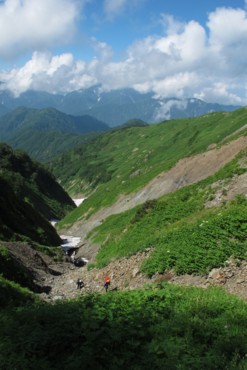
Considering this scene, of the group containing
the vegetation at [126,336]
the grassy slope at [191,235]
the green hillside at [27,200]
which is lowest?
the grassy slope at [191,235]

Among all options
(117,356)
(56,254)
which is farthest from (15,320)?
(56,254)

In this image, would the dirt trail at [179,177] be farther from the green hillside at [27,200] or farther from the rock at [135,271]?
the rock at [135,271]

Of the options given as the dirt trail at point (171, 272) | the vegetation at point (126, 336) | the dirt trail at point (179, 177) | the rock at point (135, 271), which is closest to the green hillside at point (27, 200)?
the dirt trail at point (179, 177)

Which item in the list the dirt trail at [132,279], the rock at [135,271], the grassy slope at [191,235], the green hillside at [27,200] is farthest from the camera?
the green hillside at [27,200]

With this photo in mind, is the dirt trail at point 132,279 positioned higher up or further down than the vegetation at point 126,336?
further down

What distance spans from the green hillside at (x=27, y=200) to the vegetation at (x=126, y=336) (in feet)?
108

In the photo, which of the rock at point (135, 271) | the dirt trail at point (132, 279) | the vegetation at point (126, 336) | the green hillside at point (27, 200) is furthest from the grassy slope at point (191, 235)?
the green hillside at point (27, 200)

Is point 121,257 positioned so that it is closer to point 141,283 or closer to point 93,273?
point 93,273

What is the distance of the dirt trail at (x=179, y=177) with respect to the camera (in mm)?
57188

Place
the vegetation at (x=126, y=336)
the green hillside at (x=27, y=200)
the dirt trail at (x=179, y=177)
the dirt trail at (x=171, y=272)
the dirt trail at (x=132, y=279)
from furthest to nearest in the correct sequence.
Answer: the dirt trail at (x=179, y=177), the green hillside at (x=27, y=200), the dirt trail at (x=171, y=272), the dirt trail at (x=132, y=279), the vegetation at (x=126, y=336)

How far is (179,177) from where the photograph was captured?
6544 cm

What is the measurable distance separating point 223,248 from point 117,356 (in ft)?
45.3

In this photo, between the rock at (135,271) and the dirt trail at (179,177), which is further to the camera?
the dirt trail at (179,177)

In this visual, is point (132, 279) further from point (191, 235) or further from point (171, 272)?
point (191, 235)
